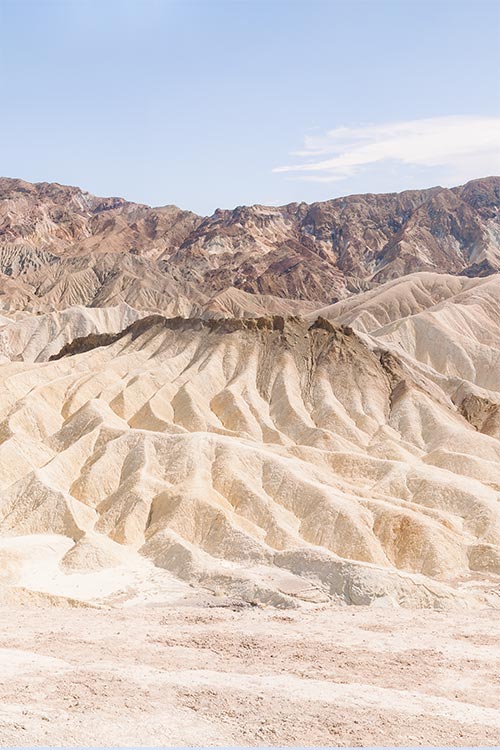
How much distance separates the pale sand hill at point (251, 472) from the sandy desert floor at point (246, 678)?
25.2ft

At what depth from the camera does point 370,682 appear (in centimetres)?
2553

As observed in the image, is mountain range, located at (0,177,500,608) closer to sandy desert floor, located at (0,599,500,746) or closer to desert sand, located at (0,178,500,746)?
desert sand, located at (0,178,500,746)

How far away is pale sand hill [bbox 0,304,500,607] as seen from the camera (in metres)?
44.2

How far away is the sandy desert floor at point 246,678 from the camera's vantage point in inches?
A: 814

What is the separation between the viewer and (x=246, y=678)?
25.1 m

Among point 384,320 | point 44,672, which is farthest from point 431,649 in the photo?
point 384,320

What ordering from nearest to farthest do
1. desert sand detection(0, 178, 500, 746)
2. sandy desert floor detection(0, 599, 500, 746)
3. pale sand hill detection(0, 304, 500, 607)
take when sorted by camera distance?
sandy desert floor detection(0, 599, 500, 746), desert sand detection(0, 178, 500, 746), pale sand hill detection(0, 304, 500, 607)

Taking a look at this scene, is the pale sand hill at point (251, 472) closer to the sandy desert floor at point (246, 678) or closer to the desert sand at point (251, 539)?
the desert sand at point (251, 539)

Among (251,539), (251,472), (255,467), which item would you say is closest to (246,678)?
(251,539)

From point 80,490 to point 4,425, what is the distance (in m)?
14.7

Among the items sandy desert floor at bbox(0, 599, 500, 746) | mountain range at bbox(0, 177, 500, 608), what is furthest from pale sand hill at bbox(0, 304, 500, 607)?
sandy desert floor at bbox(0, 599, 500, 746)

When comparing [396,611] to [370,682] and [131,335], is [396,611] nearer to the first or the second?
[370,682]

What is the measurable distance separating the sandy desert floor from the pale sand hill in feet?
25.2

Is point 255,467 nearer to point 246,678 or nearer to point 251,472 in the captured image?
point 251,472
